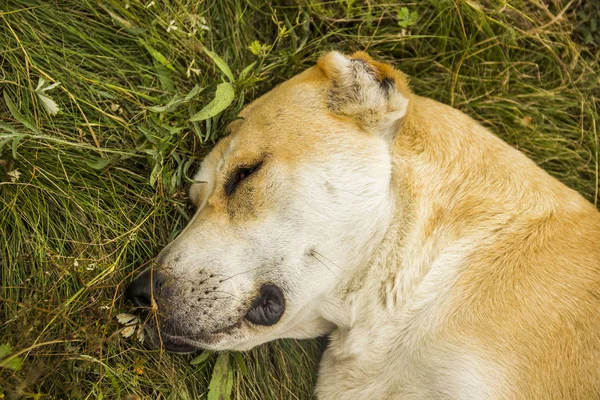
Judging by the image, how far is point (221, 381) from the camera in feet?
11.8

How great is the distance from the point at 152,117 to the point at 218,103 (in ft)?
1.43

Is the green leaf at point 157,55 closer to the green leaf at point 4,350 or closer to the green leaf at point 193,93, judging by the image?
the green leaf at point 193,93

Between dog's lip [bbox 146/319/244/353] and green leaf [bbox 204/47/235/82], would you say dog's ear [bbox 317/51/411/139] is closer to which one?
green leaf [bbox 204/47/235/82]

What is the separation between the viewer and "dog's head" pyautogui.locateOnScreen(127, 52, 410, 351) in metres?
2.97

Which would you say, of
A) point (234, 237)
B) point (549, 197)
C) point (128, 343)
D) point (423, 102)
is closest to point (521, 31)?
point (423, 102)

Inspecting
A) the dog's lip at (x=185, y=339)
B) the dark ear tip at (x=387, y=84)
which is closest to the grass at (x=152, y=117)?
the dog's lip at (x=185, y=339)

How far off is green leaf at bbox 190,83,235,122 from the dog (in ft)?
1.05

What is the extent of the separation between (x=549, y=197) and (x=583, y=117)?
64.2 inches

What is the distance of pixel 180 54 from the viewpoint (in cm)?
396

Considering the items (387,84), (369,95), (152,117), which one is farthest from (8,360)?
(387,84)

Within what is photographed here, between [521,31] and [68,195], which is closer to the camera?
[68,195]

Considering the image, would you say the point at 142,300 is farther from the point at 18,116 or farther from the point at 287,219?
the point at 18,116

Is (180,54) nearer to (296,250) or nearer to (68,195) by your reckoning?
(68,195)

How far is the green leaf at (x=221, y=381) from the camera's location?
3538 mm
